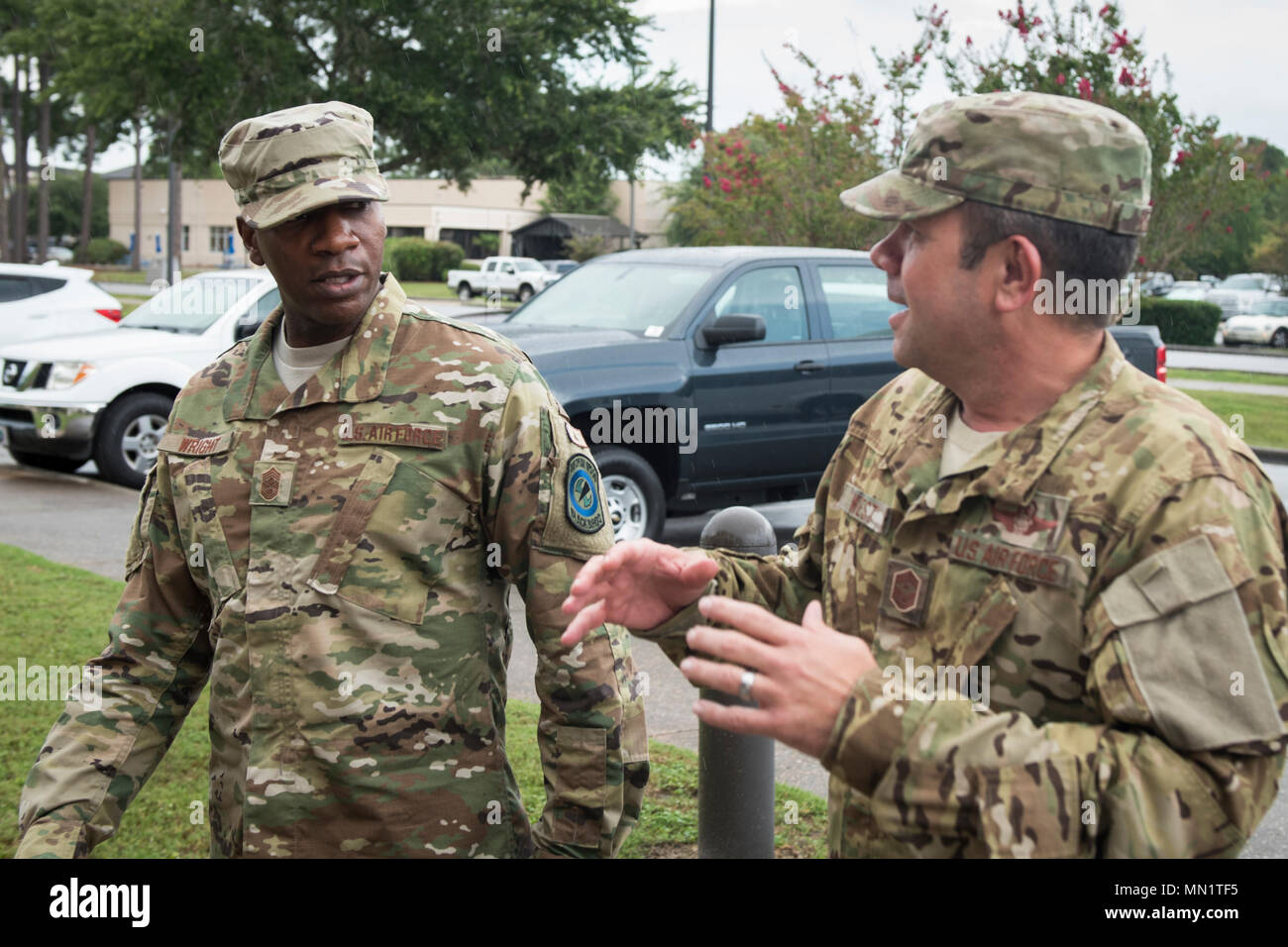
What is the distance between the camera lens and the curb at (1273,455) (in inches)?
564

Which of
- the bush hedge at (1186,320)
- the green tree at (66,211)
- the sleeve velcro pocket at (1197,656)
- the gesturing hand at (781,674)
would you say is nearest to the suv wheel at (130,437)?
the gesturing hand at (781,674)

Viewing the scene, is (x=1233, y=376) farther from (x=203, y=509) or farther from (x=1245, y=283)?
(x=1245, y=283)

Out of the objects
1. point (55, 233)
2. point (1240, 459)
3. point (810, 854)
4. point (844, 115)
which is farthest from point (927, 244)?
point (55, 233)

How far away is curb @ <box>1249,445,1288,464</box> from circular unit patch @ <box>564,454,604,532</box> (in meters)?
13.5

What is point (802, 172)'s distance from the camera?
16188 mm

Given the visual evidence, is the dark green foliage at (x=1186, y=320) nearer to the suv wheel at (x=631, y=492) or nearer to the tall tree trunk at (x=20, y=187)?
the suv wheel at (x=631, y=492)

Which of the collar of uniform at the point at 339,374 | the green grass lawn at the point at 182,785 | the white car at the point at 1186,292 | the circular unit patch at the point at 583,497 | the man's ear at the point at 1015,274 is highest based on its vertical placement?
the white car at the point at 1186,292

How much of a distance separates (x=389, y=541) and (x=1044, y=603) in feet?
3.94

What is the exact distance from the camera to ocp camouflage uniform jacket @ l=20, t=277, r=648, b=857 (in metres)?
2.35

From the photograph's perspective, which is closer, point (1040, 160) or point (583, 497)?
point (1040, 160)

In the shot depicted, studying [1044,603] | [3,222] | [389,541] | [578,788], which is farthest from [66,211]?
[1044,603]

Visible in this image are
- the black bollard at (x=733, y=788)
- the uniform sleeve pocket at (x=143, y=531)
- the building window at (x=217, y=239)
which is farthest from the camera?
the building window at (x=217, y=239)

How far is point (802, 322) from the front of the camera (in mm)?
8891

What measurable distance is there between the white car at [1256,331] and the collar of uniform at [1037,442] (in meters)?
36.0
